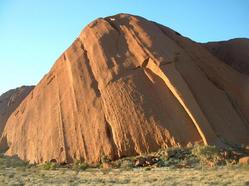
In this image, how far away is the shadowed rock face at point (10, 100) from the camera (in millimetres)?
44219

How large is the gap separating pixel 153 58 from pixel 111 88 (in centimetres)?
275

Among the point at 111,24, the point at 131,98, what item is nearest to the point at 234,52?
the point at 111,24

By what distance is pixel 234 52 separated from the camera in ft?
103

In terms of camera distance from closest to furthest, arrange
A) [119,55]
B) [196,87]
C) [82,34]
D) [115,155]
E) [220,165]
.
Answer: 1. [220,165]
2. [115,155]
3. [196,87]
4. [119,55]
5. [82,34]

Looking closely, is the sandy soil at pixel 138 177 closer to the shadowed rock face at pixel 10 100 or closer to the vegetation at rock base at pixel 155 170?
the vegetation at rock base at pixel 155 170

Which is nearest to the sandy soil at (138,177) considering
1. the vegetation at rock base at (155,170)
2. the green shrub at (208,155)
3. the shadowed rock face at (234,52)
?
the vegetation at rock base at (155,170)

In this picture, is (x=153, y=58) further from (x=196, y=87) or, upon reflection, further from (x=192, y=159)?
(x=192, y=159)

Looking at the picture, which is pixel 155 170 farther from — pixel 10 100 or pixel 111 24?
pixel 10 100

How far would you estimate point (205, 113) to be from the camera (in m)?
23.3

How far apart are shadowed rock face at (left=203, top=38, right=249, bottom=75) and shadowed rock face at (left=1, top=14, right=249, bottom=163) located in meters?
2.78

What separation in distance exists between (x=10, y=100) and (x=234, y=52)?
78.0 feet

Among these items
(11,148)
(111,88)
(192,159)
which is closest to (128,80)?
(111,88)

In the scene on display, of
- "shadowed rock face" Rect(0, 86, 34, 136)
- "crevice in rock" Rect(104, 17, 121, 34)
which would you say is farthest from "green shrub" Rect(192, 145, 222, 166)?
"shadowed rock face" Rect(0, 86, 34, 136)

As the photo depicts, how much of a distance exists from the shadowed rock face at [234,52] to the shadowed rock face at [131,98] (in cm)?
278
